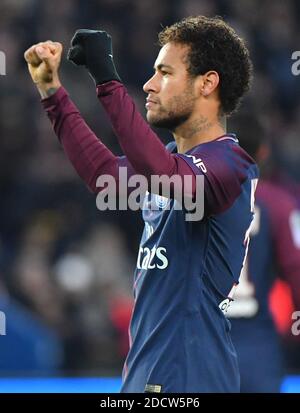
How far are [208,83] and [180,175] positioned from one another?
429 millimetres

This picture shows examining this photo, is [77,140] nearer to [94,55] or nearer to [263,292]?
[94,55]

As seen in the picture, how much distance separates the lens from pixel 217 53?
11.1 feet

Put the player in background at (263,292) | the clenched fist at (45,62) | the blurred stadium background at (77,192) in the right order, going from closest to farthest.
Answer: the clenched fist at (45,62) → the player in background at (263,292) → the blurred stadium background at (77,192)

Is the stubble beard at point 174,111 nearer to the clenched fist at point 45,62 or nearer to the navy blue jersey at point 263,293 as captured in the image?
the clenched fist at point 45,62

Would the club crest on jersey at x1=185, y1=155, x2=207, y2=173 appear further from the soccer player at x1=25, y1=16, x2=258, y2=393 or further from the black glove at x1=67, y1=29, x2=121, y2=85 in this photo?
the black glove at x1=67, y1=29, x2=121, y2=85

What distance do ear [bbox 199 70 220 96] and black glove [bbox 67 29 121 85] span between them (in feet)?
1.25

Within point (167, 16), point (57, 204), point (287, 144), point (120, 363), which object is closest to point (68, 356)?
point (120, 363)

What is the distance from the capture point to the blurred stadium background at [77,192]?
7.66 m

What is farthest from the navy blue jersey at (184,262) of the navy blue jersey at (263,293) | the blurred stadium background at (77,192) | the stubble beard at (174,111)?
the blurred stadium background at (77,192)

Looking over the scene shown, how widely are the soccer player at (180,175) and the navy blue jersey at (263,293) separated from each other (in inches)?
55.7

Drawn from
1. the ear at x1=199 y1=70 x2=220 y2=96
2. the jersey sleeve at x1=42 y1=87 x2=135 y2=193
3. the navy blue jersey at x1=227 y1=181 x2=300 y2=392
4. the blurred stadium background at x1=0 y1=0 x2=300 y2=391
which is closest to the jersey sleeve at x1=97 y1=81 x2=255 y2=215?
the jersey sleeve at x1=42 y1=87 x2=135 y2=193

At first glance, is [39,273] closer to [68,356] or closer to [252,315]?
[68,356]

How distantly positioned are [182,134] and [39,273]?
4.63 m

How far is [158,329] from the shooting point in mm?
3201
